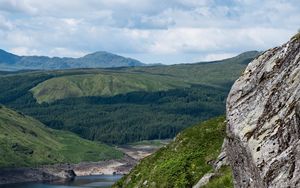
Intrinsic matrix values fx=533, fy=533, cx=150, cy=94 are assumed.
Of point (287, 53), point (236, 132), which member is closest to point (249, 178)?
point (236, 132)

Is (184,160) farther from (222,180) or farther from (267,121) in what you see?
(267,121)

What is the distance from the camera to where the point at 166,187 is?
45.5 m

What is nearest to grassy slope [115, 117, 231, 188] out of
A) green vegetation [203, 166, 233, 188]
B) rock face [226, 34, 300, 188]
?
green vegetation [203, 166, 233, 188]

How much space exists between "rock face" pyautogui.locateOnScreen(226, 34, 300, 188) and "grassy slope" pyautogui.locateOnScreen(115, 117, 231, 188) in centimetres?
1820

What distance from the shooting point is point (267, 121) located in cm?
2181

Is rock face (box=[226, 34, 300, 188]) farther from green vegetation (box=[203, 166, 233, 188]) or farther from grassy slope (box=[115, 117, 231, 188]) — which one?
grassy slope (box=[115, 117, 231, 188])

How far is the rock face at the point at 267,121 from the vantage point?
19562mm

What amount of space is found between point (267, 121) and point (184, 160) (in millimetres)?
25440

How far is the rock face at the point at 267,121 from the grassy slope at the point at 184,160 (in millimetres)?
18201

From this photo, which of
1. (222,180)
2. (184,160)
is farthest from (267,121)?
(184,160)

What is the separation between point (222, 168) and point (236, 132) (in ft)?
52.9

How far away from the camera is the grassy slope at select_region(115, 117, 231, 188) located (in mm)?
44562

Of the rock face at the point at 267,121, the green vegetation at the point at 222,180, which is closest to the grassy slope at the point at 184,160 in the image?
the green vegetation at the point at 222,180

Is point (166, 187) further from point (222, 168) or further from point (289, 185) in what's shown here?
point (289, 185)
